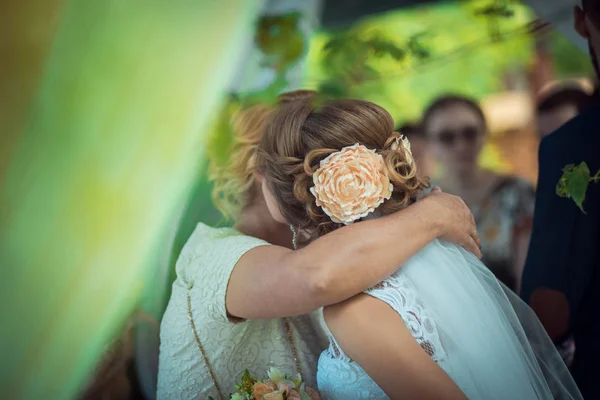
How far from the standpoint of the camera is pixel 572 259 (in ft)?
5.67

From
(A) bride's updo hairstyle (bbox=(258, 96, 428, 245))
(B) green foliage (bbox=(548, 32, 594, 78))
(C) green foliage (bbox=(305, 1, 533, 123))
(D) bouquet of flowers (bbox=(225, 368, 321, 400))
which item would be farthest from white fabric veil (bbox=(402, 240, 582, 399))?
(B) green foliage (bbox=(548, 32, 594, 78))

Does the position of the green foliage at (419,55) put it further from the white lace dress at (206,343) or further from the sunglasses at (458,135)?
the white lace dress at (206,343)

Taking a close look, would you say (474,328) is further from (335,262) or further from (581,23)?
(581,23)

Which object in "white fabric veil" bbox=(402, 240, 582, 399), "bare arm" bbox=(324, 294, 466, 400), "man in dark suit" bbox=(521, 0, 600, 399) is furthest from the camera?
"man in dark suit" bbox=(521, 0, 600, 399)

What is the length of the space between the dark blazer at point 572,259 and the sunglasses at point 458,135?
0.67ft

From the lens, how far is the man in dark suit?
1.71 metres

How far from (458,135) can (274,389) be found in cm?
88

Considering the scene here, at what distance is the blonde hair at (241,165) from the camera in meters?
1.56

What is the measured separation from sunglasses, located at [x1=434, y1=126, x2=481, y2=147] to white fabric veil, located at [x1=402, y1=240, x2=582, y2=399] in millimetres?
461

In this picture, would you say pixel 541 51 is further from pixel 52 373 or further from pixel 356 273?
pixel 52 373

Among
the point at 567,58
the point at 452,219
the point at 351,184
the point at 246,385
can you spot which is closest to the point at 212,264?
the point at 246,385

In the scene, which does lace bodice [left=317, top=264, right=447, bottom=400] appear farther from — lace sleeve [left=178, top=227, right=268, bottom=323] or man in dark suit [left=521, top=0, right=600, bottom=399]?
man in dark suit [left=521, top=0, right=600, bottom=399]

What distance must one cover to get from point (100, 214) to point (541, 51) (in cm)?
126

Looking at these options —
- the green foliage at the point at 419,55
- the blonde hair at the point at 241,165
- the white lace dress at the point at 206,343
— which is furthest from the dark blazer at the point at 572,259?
the blonde hair at the point at 241,165
